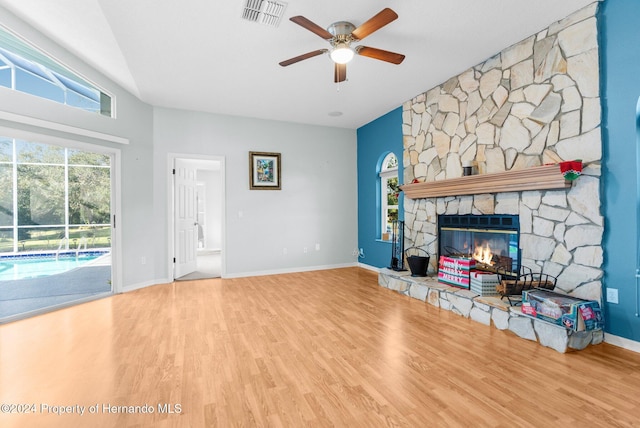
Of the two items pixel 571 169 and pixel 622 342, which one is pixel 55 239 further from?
pixel 622 342

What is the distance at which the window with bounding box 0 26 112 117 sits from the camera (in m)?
2.91

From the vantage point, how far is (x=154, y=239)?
15.8 ft

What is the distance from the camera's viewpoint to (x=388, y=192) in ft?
18.7

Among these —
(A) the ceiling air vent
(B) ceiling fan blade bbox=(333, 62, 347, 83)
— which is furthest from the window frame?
(A) the ceiling air vent

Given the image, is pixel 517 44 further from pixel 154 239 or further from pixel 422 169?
pixel 154 239

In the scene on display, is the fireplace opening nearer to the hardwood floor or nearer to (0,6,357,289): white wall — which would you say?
the hardwood floor

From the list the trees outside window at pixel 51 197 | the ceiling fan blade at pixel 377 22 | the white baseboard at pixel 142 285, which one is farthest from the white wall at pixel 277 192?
the ceiling fan blade at pixel 377 22

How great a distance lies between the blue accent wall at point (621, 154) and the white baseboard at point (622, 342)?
0.11ft

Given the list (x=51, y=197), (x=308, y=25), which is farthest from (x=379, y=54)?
(x=51, y=197)

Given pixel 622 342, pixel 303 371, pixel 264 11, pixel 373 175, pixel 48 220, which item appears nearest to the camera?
pixel 303 371

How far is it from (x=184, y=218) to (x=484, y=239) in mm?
4866

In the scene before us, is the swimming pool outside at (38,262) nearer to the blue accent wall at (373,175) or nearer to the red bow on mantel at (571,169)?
the blue accent wall at (373,175)

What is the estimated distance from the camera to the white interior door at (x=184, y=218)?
513 centimetres

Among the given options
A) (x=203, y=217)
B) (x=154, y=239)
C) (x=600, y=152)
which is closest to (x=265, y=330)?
(x=154, y=239)
